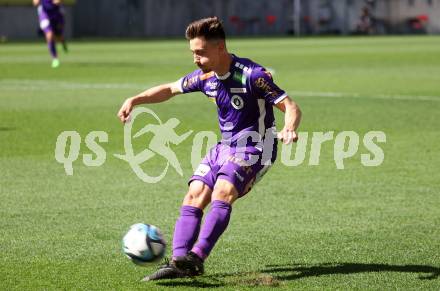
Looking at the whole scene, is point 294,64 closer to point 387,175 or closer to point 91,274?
point 387,175

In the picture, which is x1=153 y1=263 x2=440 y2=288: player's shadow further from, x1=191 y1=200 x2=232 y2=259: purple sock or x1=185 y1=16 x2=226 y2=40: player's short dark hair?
x1=185 y1=16 x2=226 y2=40: player's short dark hair

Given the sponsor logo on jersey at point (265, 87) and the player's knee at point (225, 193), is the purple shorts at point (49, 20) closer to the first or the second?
the sponsor logo on jersey at point (265, 87)

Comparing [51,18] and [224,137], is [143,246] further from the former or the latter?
[51,18]

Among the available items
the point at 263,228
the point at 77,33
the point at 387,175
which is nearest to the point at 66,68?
the point at 387,175

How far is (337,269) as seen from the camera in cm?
683

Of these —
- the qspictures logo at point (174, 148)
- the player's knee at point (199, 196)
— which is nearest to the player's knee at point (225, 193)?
the player's knee at point (199, 196)

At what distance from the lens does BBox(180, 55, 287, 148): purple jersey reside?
6789 mm

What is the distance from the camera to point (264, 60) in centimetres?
3119

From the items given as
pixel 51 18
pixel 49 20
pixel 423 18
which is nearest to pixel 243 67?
pixel 49 20

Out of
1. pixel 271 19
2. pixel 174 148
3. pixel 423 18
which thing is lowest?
pixel 271 19

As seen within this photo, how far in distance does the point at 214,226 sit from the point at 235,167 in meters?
0.42

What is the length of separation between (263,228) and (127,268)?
163 centimetres

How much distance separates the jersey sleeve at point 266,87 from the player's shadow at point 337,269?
1.04 m

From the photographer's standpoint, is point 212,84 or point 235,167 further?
point 212,84
